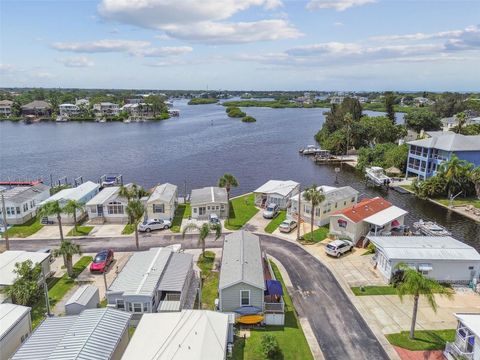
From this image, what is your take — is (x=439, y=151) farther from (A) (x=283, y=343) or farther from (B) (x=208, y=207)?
(A) (x=283, y=343)

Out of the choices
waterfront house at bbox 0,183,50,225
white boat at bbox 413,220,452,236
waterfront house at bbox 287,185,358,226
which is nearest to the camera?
white boat at bbox 413,220,452,236

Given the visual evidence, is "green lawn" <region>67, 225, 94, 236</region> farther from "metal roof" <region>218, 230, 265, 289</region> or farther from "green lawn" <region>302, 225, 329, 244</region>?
"green lawn" <region>302, 225, 329, 244</region>

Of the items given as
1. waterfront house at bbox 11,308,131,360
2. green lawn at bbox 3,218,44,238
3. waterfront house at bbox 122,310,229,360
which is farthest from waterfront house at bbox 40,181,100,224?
waterfront house at bbox 122,310,229,360

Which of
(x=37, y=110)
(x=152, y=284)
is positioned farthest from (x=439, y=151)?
(x=37, y=110)

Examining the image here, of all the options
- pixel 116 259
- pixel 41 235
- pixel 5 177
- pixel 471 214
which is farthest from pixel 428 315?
pixel 5 177

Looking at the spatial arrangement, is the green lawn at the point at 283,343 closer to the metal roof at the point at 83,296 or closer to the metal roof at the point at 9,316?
the metal roof at the point at 83,296

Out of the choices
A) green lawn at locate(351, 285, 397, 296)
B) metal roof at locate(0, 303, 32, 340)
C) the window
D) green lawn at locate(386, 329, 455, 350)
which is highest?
metal roof at locate(0, 303, 32, 340)

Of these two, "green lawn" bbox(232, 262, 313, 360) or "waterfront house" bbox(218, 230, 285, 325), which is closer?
"green lawn" bbox(232, 262, 313, 360)
